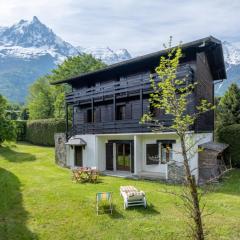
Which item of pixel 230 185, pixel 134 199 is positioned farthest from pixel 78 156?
pixel 134 199

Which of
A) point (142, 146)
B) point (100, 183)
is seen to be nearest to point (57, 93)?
point (142, 146)

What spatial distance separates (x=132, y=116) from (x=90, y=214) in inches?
508

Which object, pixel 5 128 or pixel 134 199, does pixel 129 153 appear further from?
pixel 5 128

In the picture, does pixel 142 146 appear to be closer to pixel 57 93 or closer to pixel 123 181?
pixel 123 181

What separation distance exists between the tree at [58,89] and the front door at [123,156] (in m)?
21.8

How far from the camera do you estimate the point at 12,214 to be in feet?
42.0

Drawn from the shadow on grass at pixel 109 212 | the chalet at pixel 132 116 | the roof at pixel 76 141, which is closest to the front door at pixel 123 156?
the chalet at pixel 132 116

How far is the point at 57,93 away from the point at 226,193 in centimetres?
3645

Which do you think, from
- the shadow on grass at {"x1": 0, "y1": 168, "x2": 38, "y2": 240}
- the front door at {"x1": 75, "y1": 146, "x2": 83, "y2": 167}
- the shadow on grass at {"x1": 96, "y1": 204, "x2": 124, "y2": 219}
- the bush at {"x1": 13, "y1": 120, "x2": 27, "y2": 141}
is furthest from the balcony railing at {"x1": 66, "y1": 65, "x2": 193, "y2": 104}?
the bush at {"x1": 13, "y1": 120, "x2": 27, "y2": 141}

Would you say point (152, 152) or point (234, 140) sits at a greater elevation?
point (234, 140)

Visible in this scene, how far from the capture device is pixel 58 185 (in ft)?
60.1

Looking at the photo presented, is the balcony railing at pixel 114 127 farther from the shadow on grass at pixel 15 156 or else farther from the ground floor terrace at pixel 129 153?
the shadow on grass at pixel 15 156

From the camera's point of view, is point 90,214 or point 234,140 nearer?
point 90,214

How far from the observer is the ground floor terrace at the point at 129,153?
21188 millimetres
